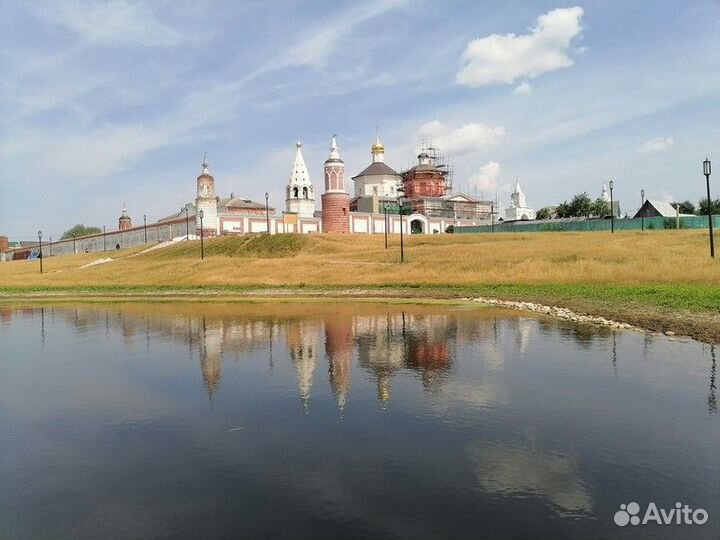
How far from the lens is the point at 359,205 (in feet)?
313

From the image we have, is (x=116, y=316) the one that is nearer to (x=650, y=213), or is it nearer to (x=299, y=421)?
(x=299, y=421)

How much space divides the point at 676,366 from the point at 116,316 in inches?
883

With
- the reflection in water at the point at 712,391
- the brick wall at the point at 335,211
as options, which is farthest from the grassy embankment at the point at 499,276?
the brick wall at the point at 335,211

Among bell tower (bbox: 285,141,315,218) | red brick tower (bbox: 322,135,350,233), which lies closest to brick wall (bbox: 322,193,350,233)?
red brick tower (bbox: 322,135,350,233)

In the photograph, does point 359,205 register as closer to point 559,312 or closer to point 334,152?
point 334,152

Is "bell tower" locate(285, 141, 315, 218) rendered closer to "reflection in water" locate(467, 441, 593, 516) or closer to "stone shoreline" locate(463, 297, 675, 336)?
"stone shoreline" locate(463, 297, 675, 336)

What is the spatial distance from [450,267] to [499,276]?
4307mm

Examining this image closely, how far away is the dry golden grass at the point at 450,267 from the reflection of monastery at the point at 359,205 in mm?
14630

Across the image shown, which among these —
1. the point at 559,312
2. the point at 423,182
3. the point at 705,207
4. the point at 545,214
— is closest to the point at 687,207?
the point at 705,207

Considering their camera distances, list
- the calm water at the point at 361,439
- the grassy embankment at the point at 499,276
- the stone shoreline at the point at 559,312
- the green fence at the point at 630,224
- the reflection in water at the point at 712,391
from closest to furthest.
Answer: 1. the calm water at the point at 361,439
2. the reflection in water at the point at 712,391
3. the stone shoreline at the point at 559,312
4. the grassy embankment at the point at 499,276
5. the green fence at the point at 630,224

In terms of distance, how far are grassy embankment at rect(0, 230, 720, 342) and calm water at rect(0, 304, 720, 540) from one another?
6698 millimetres

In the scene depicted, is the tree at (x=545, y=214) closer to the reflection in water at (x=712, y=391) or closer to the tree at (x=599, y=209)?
the tree at (x=599, y=209)

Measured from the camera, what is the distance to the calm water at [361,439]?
608 cm

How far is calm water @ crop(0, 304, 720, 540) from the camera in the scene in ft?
19.9
